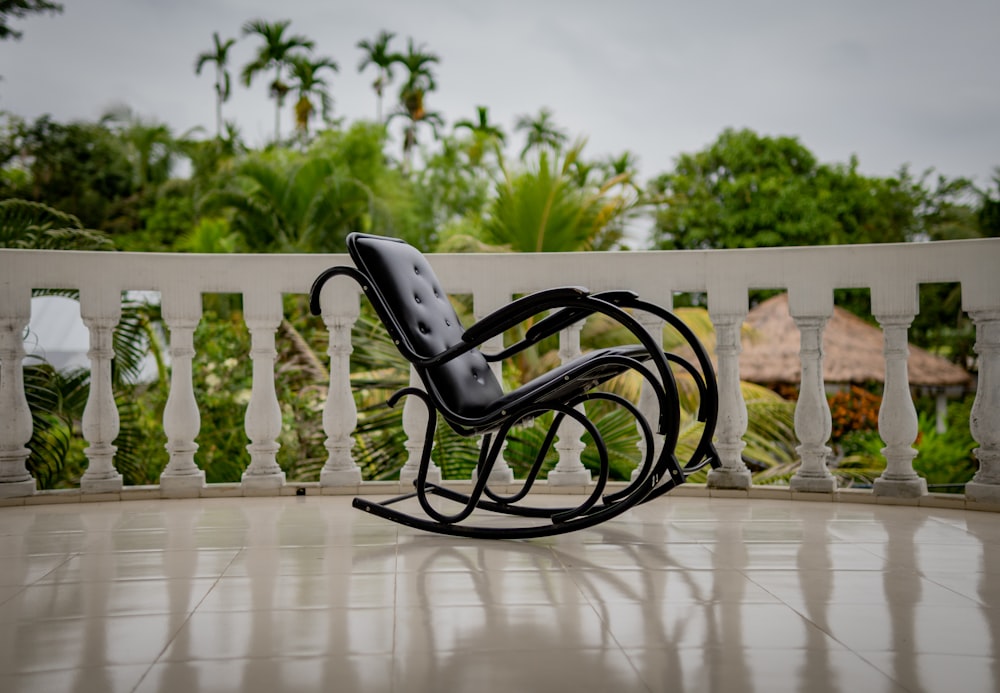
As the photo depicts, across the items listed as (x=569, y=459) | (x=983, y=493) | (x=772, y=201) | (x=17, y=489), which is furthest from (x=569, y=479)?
(x=772, y=201)

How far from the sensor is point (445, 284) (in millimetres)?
3865

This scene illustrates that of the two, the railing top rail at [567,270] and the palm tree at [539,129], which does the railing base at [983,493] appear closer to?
the railing top rail at [567,270]

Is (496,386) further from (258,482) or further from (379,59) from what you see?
(379,59)

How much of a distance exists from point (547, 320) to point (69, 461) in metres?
5.88

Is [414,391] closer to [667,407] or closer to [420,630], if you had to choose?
[667,407]

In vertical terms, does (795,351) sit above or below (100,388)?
above

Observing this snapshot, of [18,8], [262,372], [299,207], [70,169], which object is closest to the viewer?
[262,372]

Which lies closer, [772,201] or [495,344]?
[495,344]

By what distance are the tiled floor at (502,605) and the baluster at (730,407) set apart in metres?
0.50

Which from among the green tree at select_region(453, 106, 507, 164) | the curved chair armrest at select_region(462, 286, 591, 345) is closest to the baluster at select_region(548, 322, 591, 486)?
the curved chair armrest at select_region(462, 286, 591, 345)

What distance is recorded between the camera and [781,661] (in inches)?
70.9

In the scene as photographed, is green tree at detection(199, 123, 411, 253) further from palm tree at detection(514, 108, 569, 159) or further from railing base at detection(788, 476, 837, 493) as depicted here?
palm tree at detection(514, 108, 569, 159)

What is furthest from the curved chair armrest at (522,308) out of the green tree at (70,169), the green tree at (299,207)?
the green tree at (70,169)

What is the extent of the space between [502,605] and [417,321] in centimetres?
112
